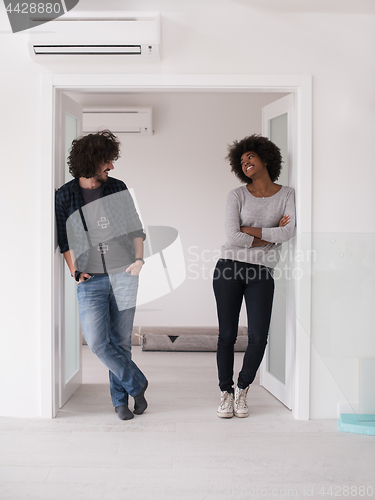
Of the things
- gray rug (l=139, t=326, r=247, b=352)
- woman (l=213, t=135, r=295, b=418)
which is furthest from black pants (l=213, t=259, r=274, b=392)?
gray rug (l=139, t=326, r=247, b=352)

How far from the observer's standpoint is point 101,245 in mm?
2211

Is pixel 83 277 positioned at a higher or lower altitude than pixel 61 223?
lower

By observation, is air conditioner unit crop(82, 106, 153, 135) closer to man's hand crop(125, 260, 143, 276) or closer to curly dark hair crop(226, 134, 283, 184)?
curly dark hair crop(226, 134, 283, 184)

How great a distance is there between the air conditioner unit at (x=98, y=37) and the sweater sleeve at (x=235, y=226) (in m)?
0.89

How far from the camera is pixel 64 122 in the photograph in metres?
2.39

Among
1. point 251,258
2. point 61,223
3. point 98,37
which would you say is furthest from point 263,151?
point 61,223

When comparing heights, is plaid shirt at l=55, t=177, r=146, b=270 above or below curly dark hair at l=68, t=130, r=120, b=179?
below

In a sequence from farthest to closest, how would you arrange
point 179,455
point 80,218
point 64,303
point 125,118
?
point 125,118, point 64,303, point 80,218, point 179,455

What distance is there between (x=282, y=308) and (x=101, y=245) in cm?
124

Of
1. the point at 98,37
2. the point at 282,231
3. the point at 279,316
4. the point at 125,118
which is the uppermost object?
the point at 125,118

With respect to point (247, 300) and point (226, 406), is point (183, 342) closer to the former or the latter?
point (226, 406)

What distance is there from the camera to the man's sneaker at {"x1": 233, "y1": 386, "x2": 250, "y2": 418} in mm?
2287

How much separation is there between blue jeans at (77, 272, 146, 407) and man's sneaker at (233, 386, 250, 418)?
1.80ft

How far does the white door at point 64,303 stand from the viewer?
2.32 m
